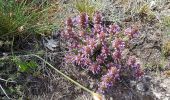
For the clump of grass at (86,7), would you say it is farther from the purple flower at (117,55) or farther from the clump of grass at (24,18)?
the purple flower at (117,55)

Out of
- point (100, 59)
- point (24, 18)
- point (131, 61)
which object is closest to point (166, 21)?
point (131, 61)

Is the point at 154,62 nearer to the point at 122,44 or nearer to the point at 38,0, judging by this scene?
the point at 122,44

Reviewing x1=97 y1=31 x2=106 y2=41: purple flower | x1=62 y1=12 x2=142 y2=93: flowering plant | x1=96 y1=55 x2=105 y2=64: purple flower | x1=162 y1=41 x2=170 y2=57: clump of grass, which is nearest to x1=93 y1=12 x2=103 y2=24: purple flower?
x1=62 y1=12 x2=142 y2=93: flowering plant

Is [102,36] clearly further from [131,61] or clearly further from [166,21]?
[166,21]

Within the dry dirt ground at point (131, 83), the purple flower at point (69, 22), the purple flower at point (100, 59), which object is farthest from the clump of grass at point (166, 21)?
the purple flower at point (69, 22)

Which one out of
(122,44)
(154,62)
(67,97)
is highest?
(122,44)

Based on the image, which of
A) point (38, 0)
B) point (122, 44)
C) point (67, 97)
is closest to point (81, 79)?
point (67, 97)
